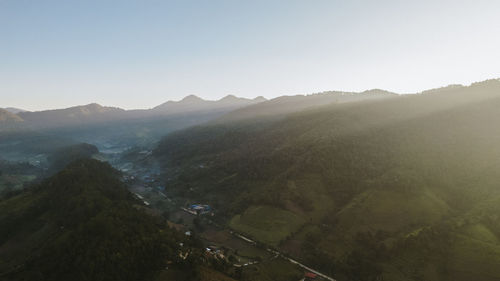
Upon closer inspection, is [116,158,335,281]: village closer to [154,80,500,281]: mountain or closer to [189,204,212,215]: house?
[189,204,212,215]: house

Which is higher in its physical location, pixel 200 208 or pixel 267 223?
pixel 267 223

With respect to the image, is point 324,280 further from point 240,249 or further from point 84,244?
point 84,244

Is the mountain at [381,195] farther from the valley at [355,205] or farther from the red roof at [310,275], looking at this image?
the red roof at [310,275]

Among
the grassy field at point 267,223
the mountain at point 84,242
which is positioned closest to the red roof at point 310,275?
the grassy field at point 267,223

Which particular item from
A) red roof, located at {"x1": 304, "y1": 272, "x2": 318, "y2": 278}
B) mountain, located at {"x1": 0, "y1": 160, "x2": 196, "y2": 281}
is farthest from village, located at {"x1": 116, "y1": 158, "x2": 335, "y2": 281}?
mountain, located at {"x1": 0, "y1": 160, "x2": 196, "y2": 281}

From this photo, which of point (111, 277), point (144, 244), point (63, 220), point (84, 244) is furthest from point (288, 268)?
point (63, 220)

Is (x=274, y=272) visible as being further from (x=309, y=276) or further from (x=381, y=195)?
(x=381, y=195)

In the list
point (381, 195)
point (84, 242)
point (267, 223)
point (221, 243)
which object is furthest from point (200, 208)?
point (381, 195)
